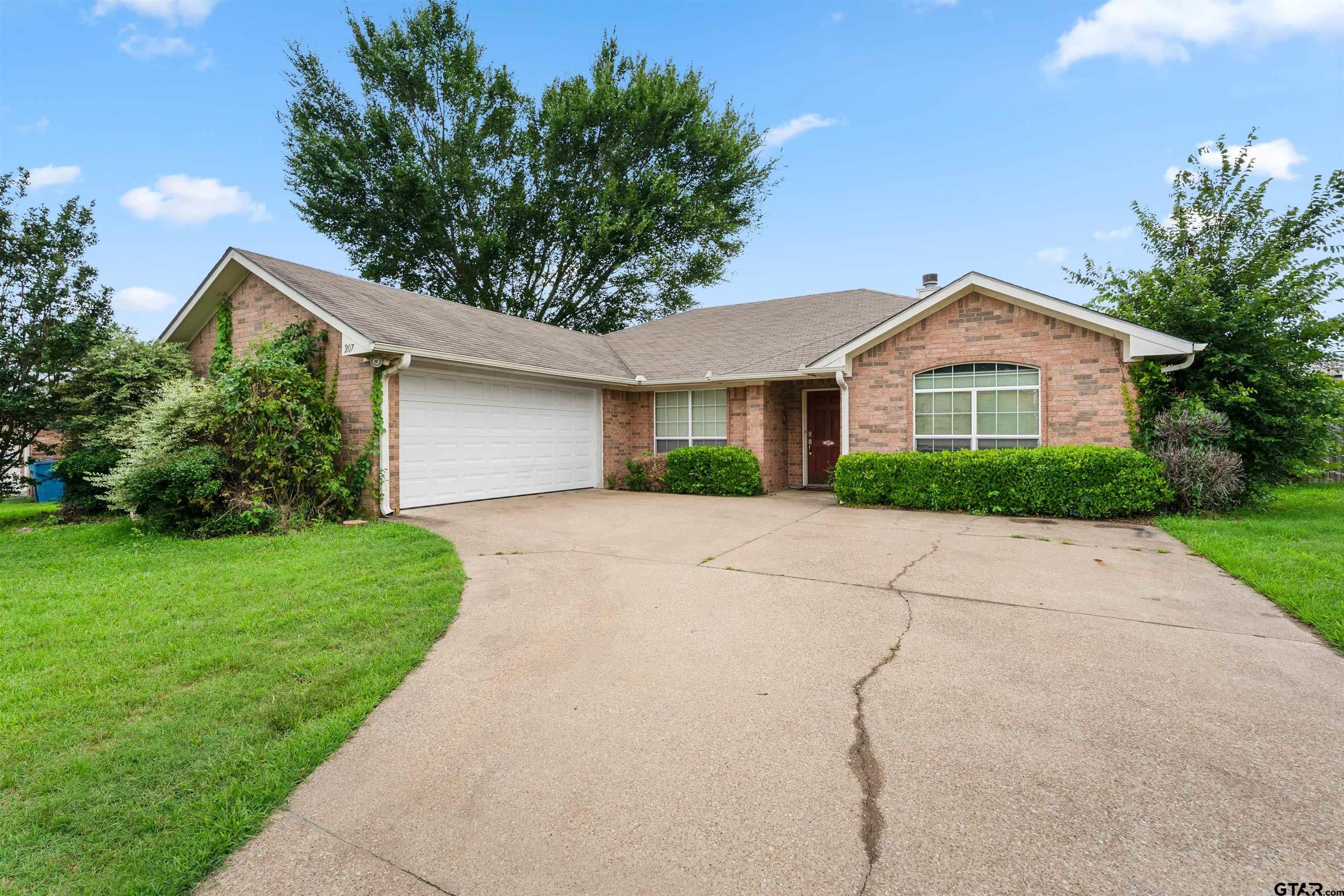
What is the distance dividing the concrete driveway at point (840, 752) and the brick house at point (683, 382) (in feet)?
19.8

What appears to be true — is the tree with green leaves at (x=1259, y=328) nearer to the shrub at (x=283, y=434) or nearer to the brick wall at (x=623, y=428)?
the brick wall at (x=623, y=428)

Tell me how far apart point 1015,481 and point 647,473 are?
7909mm

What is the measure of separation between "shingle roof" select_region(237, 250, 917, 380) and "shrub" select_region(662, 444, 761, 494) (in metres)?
1.82

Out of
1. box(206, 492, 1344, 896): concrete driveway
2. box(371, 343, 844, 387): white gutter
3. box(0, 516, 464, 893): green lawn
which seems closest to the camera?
box(206, 492, 1344, 896): concrete driveway

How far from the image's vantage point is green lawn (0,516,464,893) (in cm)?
236

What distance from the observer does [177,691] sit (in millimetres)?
3625

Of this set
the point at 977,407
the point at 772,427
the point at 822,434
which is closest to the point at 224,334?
the point at 772,427

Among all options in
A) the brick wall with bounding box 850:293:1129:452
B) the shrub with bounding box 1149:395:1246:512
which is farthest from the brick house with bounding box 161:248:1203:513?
the shrub with bounding box 1149:395:1246:512

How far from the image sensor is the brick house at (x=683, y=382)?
1072cm

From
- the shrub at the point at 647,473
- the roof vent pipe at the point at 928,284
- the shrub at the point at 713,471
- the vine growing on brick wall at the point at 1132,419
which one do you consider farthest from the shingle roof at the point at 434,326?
the vine growing on brick wall at the point at 1132,419

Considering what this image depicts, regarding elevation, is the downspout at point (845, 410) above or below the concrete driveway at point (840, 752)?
above

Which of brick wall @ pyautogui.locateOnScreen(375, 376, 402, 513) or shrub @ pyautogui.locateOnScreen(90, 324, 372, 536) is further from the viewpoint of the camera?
brick wall @ pyautogui.locateOnScreen(375, 376, 402, 513)

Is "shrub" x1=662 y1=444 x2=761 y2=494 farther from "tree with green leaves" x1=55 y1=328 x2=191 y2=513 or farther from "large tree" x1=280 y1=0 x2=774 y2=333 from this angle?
"large tree" x1=280 y1=0 x2=774 y2=333

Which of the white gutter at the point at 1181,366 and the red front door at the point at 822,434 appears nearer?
the white gutter at the point at 1181,366
